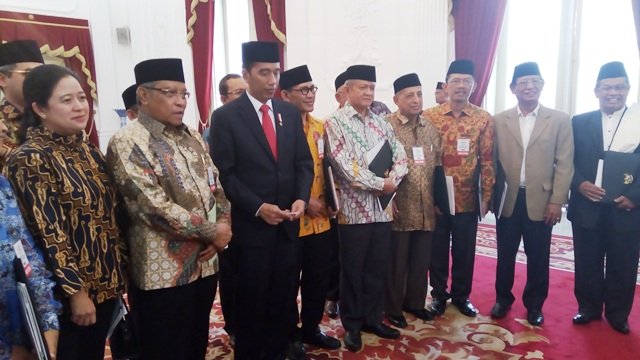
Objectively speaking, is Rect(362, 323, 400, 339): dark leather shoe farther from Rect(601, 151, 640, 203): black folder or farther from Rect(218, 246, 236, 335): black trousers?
Rect(601, 151, 640, 203): black folder

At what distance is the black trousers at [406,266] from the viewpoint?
8.90ft

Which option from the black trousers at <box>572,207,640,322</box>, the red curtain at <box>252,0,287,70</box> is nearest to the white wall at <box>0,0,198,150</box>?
the red curtain at <box>252,0,287,70</box>

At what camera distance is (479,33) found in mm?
5461

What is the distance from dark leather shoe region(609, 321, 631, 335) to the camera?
2.57 m

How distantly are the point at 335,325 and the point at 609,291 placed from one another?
1.66 metres

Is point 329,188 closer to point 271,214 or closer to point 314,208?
point 314,208

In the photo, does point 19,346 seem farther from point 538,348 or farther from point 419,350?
point 538,348

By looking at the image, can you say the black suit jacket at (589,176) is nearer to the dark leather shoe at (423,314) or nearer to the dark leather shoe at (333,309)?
the dark leather shoe at (423,314)

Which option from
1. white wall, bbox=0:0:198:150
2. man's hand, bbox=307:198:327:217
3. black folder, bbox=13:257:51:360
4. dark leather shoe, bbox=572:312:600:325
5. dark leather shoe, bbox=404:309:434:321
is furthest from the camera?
white wall, bbox=0:0:198:150

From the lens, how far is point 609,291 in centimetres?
267

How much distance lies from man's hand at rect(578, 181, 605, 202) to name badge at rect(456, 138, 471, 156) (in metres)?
0.68

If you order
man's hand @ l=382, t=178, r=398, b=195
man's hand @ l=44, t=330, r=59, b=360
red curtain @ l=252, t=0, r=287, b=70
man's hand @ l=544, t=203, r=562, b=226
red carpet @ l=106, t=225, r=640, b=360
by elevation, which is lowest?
red carpet @ l=106, t=225, r=640, b=360

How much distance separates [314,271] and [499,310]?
4.31ft

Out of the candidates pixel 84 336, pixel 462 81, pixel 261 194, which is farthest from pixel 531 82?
pixel 84 336
